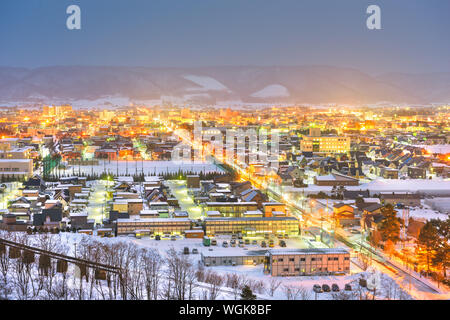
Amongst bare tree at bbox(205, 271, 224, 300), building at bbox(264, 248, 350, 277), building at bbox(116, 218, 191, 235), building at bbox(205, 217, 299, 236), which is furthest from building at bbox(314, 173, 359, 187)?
bare tree at bbox(205, 271, 224, 300)

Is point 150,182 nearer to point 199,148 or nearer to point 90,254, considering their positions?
point 90,254

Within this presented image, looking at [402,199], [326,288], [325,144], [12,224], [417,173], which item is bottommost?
[326,288]

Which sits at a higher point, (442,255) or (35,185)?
(35,185)

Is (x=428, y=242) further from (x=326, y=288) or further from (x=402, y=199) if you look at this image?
(x=402, y=199)

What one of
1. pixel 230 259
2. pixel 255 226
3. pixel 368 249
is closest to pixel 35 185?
pixel 255 226

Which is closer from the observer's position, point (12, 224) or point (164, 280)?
point (164, 280)

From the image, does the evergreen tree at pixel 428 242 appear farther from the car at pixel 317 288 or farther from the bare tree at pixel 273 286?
the bare tree at pixel 273 286

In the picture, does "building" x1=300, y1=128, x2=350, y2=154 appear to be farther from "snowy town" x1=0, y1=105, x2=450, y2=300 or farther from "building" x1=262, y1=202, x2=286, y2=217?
"building" x1=262, y1=202, x2=286, y2=217
